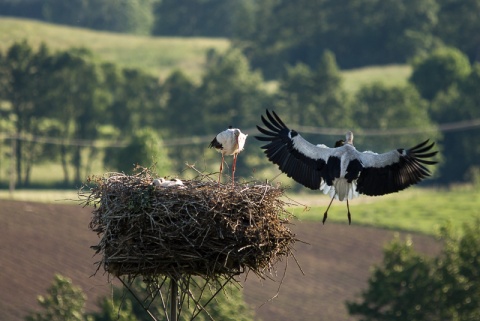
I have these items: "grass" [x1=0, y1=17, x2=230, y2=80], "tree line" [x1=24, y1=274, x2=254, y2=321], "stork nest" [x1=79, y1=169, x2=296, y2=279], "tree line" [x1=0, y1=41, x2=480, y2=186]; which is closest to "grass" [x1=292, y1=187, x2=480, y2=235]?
"tree line" [x1=0, y1=41, x2=480, y2=186]

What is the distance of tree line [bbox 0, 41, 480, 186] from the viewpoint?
68250 mm

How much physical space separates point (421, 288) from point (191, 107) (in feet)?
136

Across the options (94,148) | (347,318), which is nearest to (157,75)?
(94,148)

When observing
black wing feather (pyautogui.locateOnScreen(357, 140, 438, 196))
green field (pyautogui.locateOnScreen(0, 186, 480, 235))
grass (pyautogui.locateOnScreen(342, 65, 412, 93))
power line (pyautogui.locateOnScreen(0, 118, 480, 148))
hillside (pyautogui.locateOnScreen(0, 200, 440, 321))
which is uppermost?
black wing feather (pyautogui.locateOnScreen(357, 140, 438, 196))

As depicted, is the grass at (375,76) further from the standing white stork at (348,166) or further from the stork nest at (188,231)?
the stork nest at (188,231)

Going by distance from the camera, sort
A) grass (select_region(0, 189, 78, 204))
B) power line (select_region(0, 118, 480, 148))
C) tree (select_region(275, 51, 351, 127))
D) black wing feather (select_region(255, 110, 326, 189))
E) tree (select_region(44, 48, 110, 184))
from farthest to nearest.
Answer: tree (select_region(275, 51, 351, 127)), tree (select_region(44, 48, 110, 184)), power line (select_region(0, 118, 480, 148)), grass (select_region(0, 189, 78, 204)), black wing feather (select_region(255, 110, 326, 189))

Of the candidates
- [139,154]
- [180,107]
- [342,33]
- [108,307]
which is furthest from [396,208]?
[342,33]

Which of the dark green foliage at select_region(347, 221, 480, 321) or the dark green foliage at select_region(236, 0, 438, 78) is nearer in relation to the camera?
the dark green foliage at select_region(347, 221, 480, 321)

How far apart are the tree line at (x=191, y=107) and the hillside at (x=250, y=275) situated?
63.9 ft

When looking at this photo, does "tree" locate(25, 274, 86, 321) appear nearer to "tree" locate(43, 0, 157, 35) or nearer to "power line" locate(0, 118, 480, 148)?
"power line" locate(0, 118, 480, 148)

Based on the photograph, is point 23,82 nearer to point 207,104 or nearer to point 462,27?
point 207,104

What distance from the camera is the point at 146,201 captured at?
13.9 meters

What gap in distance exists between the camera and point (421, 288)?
35688 millimetres

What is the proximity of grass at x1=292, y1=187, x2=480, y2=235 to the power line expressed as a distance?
10827 mm
